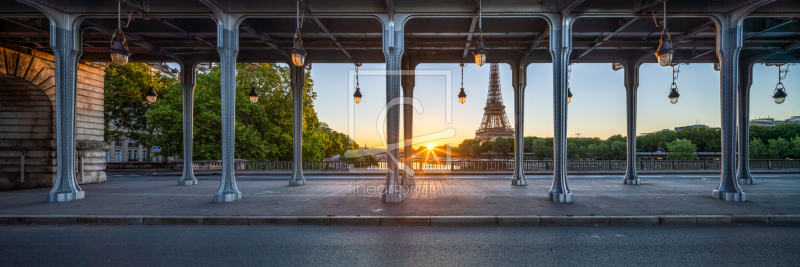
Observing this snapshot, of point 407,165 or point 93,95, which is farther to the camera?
point 93,95

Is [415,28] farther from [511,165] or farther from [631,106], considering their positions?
[511,165]

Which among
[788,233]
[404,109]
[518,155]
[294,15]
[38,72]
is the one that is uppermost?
[294,15]

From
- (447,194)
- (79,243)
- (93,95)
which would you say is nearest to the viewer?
(79,243)

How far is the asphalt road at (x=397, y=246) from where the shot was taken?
16.5 ft

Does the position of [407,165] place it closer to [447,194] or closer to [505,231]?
[447,194]

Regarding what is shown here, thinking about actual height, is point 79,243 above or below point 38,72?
below

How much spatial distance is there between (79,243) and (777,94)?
24.8 meters

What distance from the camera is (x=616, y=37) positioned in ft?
44.0

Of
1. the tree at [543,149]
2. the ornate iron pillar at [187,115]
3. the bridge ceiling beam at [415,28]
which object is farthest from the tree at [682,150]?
the ornate iron pillar at [187,115]

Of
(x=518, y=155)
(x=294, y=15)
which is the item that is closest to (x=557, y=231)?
(x=518, y=155)

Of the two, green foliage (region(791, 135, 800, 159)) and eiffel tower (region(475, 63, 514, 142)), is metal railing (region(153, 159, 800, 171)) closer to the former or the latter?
green foliage (region(791, 135, 800, 159))

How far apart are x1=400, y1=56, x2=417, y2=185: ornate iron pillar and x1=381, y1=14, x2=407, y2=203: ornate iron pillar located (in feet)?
11.9

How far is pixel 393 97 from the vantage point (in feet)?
31.5

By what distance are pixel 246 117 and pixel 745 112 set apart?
30.8m
